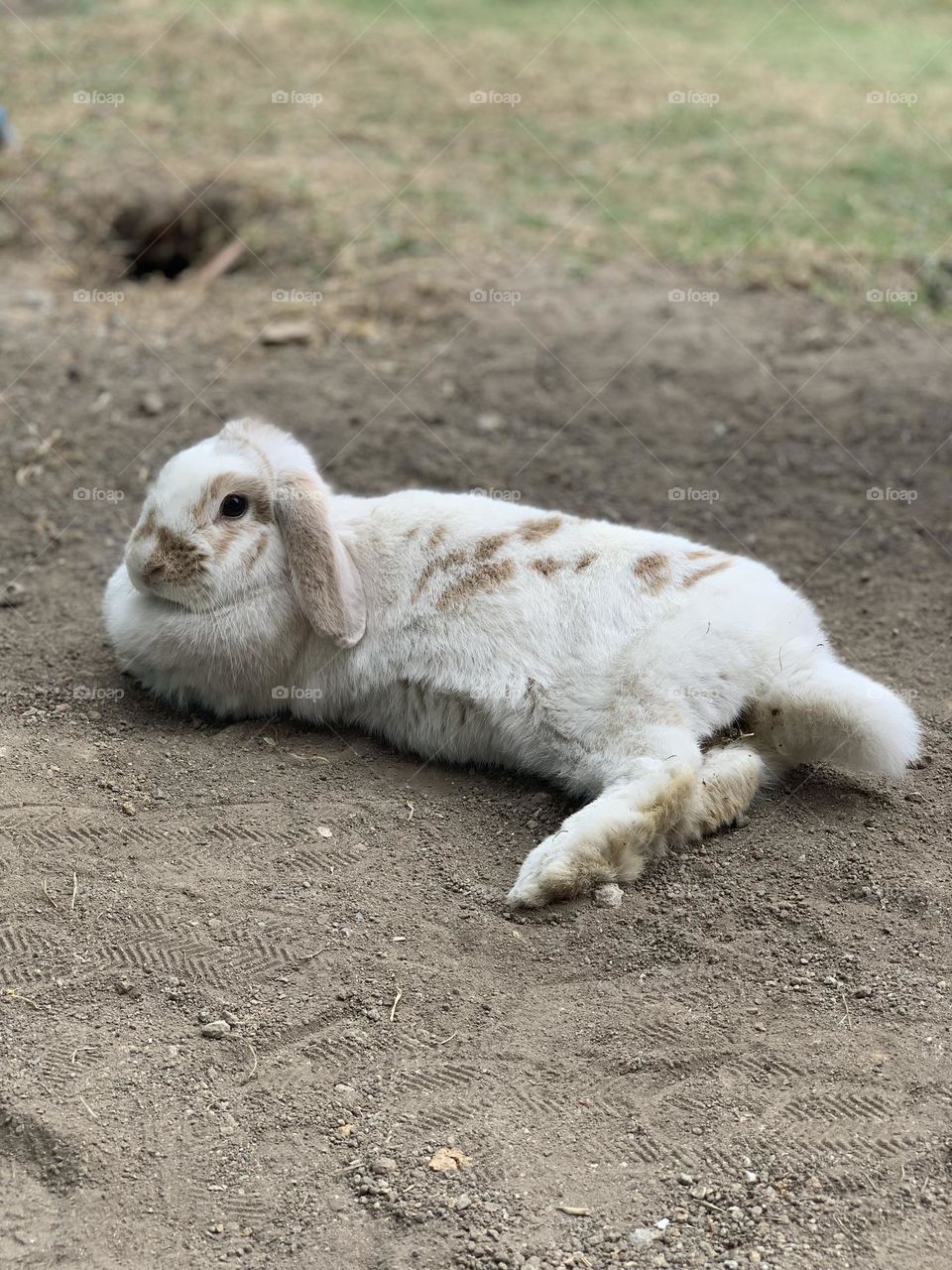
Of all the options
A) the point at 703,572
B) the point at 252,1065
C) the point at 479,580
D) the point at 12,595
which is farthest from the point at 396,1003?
the point at 12,595

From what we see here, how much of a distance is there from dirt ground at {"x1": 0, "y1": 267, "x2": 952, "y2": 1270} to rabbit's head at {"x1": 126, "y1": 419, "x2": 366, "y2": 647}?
0.48 metres

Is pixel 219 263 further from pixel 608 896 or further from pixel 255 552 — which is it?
pixel 608 896

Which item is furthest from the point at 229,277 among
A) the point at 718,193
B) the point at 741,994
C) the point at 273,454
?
the point at 741,994

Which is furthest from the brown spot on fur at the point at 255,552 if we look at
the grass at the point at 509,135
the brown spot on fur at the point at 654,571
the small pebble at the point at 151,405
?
the grass at the point at 509,135

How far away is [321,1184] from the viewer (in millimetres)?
2734

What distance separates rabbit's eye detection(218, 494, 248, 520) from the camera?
415 cm

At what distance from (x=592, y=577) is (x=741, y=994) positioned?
1.41 metres

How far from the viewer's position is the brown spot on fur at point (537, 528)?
4.24 metres

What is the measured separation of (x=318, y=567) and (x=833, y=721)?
5.40 ft

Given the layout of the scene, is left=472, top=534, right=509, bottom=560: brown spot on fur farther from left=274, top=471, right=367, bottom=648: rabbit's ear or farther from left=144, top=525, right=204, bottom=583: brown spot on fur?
left=144, top=525, right=204, bottom=583: brown spot on fur

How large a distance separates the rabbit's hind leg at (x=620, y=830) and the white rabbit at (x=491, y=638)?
0.04 ft

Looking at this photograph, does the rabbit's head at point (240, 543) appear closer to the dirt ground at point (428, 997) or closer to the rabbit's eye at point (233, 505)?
the rabbit's eye at point (233, 505)

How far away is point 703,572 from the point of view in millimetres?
4113

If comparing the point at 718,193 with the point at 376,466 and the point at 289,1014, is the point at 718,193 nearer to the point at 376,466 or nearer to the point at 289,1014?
the point at 376,466
